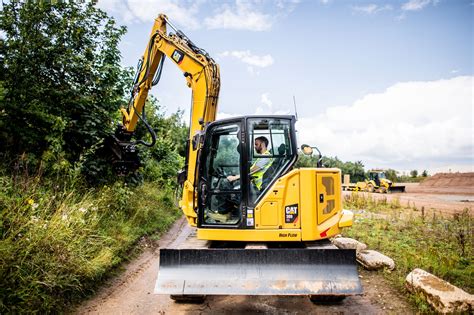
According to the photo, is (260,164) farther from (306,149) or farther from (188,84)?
(188,84)

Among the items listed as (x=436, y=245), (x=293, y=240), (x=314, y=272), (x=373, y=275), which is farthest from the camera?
(x=436, y=245)

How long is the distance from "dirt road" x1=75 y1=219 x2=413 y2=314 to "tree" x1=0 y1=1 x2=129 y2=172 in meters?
3.01

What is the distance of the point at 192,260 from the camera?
4.05m

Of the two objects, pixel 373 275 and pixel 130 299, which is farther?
pixel 373 275

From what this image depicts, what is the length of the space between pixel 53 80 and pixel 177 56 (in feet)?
9.80

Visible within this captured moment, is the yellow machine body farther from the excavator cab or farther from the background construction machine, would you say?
the background construction machine

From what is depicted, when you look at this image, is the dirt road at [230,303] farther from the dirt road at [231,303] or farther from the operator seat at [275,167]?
the operator seat at [275,167]

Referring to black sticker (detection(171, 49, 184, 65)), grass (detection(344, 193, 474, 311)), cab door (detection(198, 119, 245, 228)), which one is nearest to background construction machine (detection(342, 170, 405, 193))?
grass (detection(344, 193, 474, 311))

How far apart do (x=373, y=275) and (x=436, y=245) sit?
2.26 meters

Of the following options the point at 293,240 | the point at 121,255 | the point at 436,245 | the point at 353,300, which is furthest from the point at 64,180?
the point at 436,245

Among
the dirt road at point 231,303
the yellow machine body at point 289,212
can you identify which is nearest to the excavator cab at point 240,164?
the yellow machine body at point 289,212

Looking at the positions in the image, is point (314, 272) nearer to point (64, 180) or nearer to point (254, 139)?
point (254, 139)

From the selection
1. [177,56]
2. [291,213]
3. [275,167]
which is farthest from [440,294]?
[177,56]

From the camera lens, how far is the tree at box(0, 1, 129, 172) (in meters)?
6.29
